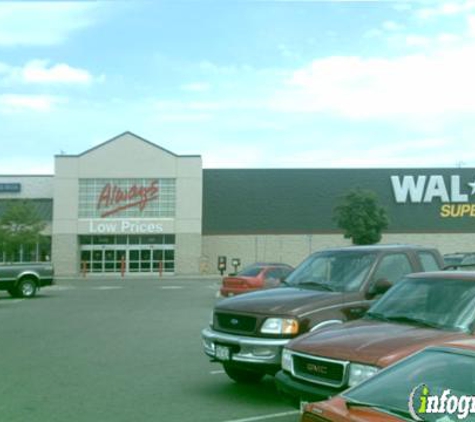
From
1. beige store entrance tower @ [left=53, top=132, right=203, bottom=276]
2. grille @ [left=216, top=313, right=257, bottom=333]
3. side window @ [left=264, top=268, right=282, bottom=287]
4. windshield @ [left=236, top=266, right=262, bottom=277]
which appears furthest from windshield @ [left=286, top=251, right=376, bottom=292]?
beige store entrance tower @ [left=53, top=132, right=203, bottom=276]

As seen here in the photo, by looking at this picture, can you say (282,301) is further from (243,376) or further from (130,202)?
(130,202)

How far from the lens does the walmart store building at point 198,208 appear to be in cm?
5112

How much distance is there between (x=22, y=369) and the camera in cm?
1070

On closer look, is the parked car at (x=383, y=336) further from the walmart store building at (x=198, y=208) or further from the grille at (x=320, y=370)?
the walmart store building at (x=198, y=208)

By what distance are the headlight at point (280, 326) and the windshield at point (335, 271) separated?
0.97 meters

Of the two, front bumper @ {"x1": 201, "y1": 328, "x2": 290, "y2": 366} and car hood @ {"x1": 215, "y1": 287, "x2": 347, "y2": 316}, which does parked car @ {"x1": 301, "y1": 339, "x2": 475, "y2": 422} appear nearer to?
front bumper @ {"x1": 201, "y1": 328, "x2": 290, "y2": 366}

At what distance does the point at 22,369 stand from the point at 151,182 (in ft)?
134

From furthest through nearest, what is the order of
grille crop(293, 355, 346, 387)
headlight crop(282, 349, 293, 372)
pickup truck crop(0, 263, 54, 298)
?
pickup truck crop(0, 263, 54, 298), headlight crop(282, 349, 293, 372), grille crop(293, 355, 346, 387)

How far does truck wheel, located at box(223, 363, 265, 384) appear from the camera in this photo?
29.9 feet

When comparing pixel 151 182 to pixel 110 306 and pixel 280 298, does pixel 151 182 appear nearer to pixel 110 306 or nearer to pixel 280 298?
pixel 110 306

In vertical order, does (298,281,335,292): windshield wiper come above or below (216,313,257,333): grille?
above

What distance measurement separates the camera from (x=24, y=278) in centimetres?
2708

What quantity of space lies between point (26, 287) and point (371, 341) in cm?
2308

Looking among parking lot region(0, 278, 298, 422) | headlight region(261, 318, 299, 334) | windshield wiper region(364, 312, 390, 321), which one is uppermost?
windshield wiper region(364, 312, 390, 321)
